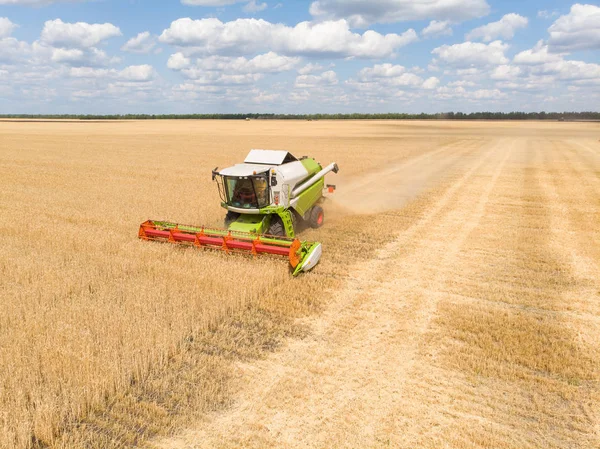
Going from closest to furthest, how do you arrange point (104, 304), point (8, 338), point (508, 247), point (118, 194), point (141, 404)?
1. point (141, 404)
2. point (8, 338)
3. point (104, 304)
4. point (508, 247)
5. point (118, 194)

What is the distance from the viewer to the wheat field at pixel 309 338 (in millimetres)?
4539

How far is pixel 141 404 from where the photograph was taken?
4.79 m

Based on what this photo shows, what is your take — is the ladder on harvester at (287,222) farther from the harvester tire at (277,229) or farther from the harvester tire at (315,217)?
the harvester tire at (315,217)

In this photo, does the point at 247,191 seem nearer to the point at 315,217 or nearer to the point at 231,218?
the point at 231,218

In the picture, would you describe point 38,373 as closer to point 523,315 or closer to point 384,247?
point 523,315

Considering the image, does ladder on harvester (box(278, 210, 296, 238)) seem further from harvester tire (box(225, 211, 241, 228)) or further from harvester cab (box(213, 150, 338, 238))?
harvester tire (box(225, 211, 241, 228))

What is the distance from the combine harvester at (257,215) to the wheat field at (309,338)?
38 centimetres

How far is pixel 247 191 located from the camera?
10.4 m

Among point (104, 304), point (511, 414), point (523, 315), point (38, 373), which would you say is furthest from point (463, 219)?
point (38, 373)

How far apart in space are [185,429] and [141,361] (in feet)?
4.27

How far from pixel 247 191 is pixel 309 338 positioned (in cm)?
499

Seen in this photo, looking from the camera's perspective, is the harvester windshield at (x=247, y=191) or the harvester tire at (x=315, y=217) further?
the harvester tire at (x=315, y=217)

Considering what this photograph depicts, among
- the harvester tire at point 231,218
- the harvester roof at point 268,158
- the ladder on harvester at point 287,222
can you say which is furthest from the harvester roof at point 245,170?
the harvester tire at point 231,218

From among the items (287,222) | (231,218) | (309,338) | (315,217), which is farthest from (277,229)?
(309,338)
